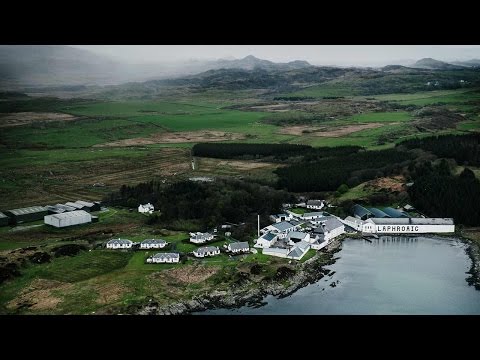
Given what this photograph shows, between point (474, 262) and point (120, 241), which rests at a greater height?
point (120, 241)

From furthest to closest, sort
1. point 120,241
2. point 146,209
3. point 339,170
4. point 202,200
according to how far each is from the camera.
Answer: point 339,170 < point 146,209 < point 202,200 < point 120,241


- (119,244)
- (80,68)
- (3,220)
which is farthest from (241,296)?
(80,68)

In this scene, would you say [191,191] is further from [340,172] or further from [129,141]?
[129,141]

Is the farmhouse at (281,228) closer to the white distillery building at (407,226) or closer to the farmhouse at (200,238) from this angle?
the farmhouse at (200,238)

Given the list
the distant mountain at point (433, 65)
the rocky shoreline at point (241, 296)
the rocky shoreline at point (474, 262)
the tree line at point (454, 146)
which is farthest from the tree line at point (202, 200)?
the distant mountain at point (433, 65)

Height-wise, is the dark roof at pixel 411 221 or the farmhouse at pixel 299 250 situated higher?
the dark roof at pixel 411 221

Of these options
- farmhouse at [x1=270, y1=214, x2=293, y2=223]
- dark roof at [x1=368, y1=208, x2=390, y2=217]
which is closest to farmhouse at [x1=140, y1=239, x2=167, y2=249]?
farmhouse at [x1=270, y1=214, x2=293, y2=223]

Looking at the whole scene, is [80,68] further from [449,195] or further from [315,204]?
[449,195]
